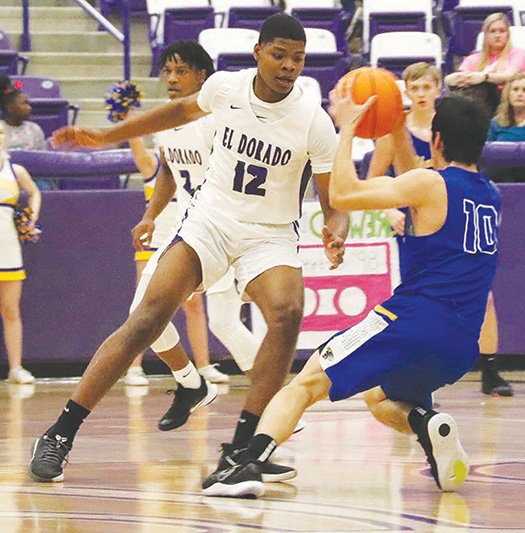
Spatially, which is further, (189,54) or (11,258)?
(11,258)

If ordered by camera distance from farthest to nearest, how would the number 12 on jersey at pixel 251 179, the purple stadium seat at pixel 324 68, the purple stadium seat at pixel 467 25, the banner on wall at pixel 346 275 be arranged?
the purple stadium seat at pixel 467 25, the purple stadium seat at pixel 324 68, the banner on wall at pixel 346 275, the number 12 on jersey at pixel 251 179

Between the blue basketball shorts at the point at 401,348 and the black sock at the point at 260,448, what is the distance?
11.8 inches

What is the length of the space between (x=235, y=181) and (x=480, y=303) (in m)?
1.20

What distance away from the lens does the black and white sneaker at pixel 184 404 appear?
7.36 meters

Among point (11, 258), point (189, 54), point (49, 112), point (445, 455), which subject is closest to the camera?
point (445, 455)

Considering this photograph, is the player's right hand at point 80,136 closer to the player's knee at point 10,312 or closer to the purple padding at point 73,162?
the player's knee at point 10,312

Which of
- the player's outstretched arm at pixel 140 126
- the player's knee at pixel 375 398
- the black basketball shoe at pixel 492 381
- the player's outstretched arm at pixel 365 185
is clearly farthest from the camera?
the black basketball shoe at pixel 492 381

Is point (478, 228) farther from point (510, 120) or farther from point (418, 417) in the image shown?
point (510, 120)

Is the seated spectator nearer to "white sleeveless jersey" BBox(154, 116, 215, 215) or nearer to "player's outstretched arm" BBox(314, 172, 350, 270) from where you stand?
"white sleeveless jersey" BBox(154, 116, 215, 215)

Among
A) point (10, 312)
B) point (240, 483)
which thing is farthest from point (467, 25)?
point (240, 483)

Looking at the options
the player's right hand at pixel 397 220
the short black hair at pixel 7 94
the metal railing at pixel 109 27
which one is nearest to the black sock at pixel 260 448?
the player's right hand at pixel 397 220

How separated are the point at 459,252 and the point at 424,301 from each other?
23cm

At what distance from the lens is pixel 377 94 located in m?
5.71

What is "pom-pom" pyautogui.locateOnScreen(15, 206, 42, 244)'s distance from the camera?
33.3ft
